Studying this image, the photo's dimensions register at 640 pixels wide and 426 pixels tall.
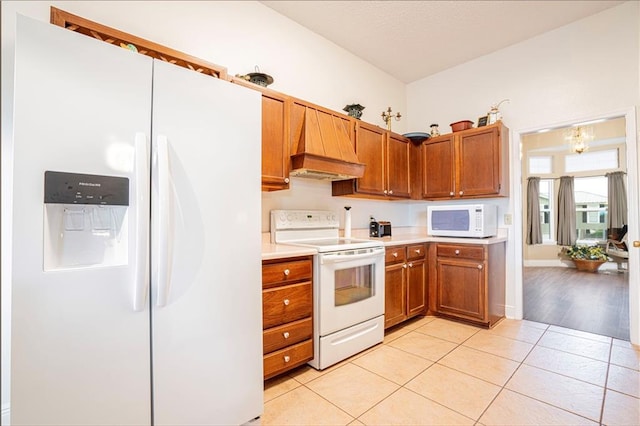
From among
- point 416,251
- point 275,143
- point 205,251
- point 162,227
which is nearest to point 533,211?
point 416,251

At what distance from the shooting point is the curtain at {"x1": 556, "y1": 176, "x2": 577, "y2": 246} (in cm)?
650

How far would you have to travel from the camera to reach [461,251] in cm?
310

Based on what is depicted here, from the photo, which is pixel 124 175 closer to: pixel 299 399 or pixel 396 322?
pixel 299 399

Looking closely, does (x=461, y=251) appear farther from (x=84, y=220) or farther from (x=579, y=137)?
(x=579, y=137)

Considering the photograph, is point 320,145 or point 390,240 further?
point 390,240

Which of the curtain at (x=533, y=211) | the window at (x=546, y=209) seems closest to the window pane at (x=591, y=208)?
the window at (x=546, y=209)

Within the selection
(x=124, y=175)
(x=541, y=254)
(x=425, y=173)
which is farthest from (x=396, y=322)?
(x=541, y=254)

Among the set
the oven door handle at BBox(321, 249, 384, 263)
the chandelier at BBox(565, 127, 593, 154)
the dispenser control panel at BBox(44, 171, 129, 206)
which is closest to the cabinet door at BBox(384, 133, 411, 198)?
the oven door handle at BBox(321, 249, 384, 263)

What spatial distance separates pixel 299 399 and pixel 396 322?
1.36 meters

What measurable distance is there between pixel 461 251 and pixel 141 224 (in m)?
2.92

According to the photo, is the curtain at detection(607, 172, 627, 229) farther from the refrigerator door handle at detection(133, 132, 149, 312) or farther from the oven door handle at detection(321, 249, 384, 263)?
the refrigerator door handle at detection(133, 132, 149, 312)

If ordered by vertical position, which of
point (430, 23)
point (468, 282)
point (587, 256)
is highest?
point (430, 23)

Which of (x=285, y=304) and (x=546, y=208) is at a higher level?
(x=546, y=208)

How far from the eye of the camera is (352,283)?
2.47 meters
